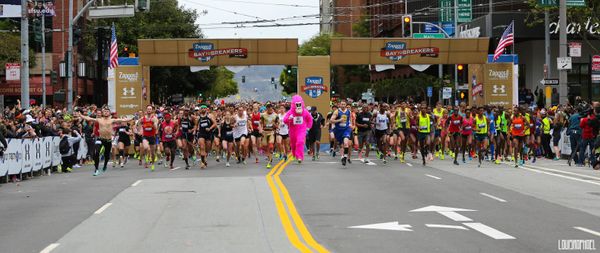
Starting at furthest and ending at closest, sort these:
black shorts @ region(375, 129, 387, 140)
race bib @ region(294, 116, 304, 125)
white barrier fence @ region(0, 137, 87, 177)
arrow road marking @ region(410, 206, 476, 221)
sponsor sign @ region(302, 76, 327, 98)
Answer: sponsor sign @ region(302, 76, 327, 98) → black shorts @ region(375, 129, 387, 140) → race bib @ region(294, 116, 304, 125) → white barrier fence @ region(0, 137, 87, 177) → arrow road marking @ region(410, 206, 476, 221)

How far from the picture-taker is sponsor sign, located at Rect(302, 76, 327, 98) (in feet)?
127

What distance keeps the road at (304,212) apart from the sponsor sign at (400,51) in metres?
16.1

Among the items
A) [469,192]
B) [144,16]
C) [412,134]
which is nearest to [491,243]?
[469,192]

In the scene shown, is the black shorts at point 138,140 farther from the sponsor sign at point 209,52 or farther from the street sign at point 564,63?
the street sign at point 564,63

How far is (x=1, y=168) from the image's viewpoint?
21188 millimetres

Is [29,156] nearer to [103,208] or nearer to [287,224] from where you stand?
[103,208]

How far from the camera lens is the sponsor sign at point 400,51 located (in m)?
38.2

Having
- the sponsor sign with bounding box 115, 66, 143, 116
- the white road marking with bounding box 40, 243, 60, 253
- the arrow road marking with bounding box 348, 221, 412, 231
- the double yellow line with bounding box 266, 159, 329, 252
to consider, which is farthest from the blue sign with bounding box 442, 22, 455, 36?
the white road marking with bounding box 40, 243, 60, 253

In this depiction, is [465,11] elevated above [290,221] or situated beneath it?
elevated above

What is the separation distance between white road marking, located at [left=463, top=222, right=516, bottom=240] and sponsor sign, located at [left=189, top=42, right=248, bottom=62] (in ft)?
87.6

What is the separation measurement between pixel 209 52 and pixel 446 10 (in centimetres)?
2775

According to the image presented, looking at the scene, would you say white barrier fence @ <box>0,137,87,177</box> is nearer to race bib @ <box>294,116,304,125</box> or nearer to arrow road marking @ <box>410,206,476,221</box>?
race bib @ <box>294,116,304,125</box>

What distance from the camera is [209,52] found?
124 feet

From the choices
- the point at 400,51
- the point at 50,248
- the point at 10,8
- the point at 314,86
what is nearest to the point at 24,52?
the point at 10,8
